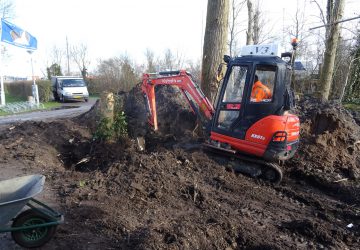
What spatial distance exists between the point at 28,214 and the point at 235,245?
2.52m

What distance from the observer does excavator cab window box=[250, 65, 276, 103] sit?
267 inches

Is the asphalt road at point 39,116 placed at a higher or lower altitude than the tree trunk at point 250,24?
lower

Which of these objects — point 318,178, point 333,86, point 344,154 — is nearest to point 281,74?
point 318,178

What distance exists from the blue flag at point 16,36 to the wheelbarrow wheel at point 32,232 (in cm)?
1834

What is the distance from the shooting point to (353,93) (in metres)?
20.8

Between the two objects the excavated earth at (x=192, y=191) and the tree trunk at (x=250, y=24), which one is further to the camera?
the tree trunk at (x=250, y=24)

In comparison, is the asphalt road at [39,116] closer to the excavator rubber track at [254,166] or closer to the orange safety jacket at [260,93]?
the excavator rubber track at [254,166]

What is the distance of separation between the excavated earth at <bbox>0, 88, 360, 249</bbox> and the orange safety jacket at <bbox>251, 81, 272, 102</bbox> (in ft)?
4.69

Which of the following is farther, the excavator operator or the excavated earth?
the excavator operator

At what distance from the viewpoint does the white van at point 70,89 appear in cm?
2658

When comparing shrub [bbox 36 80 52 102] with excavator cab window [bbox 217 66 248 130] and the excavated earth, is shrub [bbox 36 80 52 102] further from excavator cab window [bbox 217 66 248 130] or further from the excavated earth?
excavator cab window [bbox 217 66 248 130]

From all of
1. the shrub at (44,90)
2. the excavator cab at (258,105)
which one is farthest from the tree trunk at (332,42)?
the shrub at (44,90)

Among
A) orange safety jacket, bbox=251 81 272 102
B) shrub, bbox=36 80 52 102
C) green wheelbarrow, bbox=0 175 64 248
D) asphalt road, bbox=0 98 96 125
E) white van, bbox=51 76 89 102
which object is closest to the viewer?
green wheelbarrow, bbox=0 175 64 248

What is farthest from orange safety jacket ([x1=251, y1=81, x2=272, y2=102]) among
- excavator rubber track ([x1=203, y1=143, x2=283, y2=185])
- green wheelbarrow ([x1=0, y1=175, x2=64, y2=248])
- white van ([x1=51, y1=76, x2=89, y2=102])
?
white van ([x1=51, y1=76, x2=89, y2=102])
